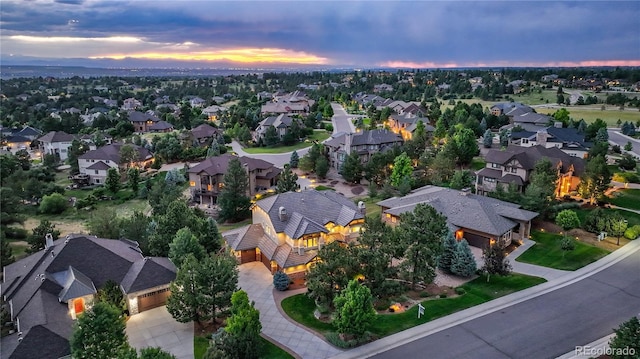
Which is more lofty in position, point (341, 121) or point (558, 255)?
point (341, 121)

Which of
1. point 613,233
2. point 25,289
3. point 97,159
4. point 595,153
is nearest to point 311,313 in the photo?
point 25,289

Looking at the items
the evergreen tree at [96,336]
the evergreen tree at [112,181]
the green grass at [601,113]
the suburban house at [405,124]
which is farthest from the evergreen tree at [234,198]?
the green grass at [601,113]

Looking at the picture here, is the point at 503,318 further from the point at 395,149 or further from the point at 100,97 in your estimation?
the point at 100,97

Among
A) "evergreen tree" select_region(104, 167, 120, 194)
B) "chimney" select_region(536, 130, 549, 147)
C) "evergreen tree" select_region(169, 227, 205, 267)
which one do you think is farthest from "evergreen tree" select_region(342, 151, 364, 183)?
"evergreen tree" select_region(169, 227, 205, 267)

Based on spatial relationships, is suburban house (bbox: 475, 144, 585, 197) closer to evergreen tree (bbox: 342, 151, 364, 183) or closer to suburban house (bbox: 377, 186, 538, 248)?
suburban house (bbox: 377, 186, 538, 248)

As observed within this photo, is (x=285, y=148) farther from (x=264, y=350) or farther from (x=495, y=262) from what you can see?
(x=264, y=350)

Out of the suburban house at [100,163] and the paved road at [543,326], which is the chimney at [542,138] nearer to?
the paved road at [543,326]

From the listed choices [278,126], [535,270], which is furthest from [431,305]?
[278,126]

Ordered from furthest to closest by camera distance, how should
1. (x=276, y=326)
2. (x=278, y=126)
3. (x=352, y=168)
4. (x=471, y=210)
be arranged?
(x=278, y=126) < (x=352, y=168) < (x=471, y=210) < (x=276, y=326)
